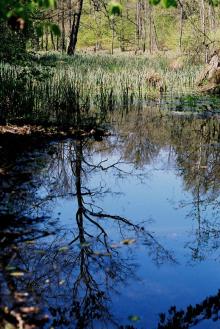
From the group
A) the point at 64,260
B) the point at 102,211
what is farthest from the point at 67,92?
the point at 64,260

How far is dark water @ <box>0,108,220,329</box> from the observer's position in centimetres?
291

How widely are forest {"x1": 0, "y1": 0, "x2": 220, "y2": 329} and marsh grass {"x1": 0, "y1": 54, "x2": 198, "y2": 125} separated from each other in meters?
0.05

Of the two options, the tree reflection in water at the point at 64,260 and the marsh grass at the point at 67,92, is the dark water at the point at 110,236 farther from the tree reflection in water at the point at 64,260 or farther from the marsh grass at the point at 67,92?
the marsh grass at the point at 67,92

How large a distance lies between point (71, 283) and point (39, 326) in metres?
0.63

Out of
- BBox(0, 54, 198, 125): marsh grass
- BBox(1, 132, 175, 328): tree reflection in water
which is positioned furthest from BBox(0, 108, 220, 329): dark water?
BBox(0, 54, 198, 125): marsh grass

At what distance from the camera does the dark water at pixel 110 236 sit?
2.91 meters

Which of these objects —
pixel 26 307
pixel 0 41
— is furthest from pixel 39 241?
pixel 0 41

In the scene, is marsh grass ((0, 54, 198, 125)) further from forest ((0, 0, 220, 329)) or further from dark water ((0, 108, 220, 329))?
dark water ((0, 108, 220, 329))

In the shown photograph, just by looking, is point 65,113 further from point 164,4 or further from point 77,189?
point 164,4

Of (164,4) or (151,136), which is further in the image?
(151,136)

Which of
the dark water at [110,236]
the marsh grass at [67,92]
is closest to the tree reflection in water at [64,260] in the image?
the dark water at [110,236]

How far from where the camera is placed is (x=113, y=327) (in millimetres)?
2740

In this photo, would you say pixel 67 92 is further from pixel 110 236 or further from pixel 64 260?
pixel 64 260

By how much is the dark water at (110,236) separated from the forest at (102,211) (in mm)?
11
